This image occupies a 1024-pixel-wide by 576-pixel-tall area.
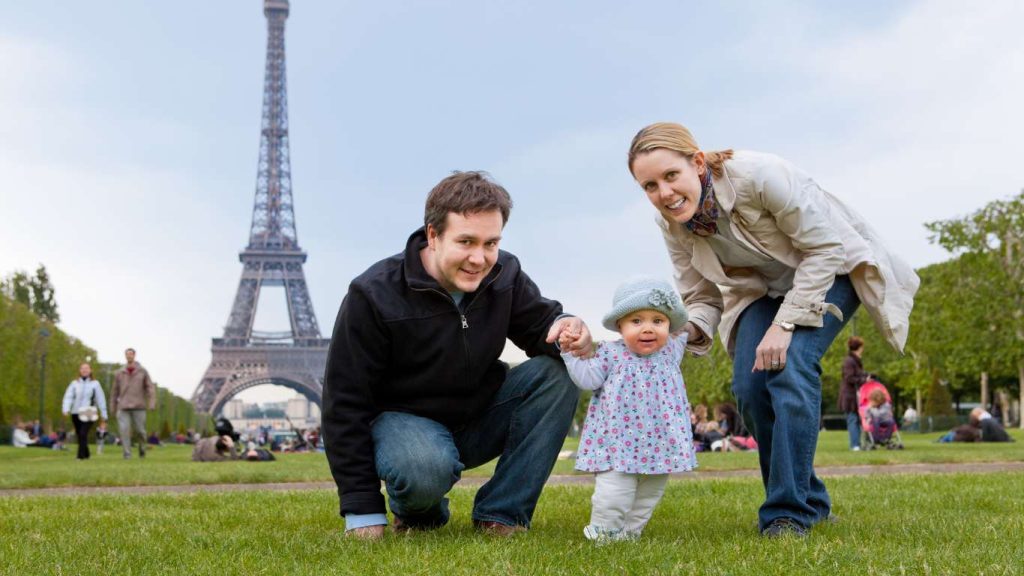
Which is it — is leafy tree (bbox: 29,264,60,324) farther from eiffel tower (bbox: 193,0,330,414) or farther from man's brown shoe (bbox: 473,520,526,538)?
man's brown shoe (bbox: 473,520,526,538)

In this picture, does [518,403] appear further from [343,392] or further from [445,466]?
[343,392]

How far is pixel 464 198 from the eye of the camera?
3846 mm

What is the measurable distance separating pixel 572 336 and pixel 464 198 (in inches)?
28.1

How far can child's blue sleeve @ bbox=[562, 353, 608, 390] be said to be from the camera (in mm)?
4070

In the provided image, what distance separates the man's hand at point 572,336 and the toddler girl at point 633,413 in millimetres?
17

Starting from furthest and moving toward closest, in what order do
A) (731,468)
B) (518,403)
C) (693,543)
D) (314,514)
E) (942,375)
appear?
(942,375), (731,468), (314,514), (518,403), (693,543)

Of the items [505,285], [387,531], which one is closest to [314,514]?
[387,531]

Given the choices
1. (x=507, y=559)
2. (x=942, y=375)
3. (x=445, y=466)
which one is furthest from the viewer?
(x=942, y=375)

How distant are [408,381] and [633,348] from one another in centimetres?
91

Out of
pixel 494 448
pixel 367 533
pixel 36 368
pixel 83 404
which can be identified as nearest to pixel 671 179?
pixel 494 448

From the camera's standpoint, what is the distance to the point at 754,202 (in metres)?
4.20

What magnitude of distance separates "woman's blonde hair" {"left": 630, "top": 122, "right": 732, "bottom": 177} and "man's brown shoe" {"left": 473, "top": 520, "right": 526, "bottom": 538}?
1.53 m

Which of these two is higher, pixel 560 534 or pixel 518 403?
pixel 518 403

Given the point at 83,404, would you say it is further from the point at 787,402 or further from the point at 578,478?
the point at 787,402
